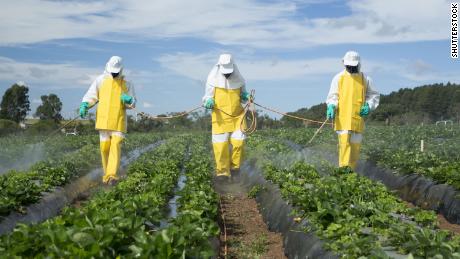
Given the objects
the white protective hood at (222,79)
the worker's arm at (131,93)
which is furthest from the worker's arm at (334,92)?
the worker's arm at (131,93)

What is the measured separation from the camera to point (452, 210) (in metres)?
8.02

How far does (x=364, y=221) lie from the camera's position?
5113 mm

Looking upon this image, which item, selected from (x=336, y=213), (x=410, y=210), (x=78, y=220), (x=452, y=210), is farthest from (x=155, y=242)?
(x=452, y=210)

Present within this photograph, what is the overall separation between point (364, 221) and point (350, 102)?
4.54 m

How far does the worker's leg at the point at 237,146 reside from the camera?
10.0m

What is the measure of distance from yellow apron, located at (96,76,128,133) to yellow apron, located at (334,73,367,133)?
3445mm

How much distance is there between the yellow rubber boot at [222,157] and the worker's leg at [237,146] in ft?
0.39

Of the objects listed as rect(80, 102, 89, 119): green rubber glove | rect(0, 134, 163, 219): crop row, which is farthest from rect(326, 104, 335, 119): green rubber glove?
rect(0, 134, 163, 219): crop row

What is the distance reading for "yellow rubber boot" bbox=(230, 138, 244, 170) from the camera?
32.9 feet

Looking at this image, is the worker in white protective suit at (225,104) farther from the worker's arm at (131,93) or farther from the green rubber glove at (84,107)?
the green rubber glove at (84,107)

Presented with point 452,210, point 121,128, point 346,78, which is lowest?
point 452,210

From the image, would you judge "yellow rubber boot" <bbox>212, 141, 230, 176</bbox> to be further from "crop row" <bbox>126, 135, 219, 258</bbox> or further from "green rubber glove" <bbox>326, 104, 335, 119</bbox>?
"crop row" <bbox>126, 135, 219, 258</bbox>

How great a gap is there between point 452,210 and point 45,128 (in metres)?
27.3

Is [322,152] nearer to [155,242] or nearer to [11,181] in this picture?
[11,181]
